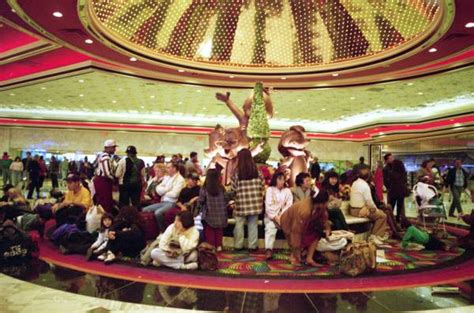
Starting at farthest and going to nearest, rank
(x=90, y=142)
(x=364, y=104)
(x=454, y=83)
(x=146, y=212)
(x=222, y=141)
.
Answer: (x=90, y=142) → (x=364, y=104) → (x=454, y=83) → (x=222, y=141) → (x=146, y=212)

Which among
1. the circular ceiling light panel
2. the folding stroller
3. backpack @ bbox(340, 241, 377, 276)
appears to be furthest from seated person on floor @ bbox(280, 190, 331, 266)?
the circular ceiling light panel

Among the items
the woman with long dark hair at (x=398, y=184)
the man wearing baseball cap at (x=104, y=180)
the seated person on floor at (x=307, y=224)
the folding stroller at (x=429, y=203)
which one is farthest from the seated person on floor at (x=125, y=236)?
the woman with long dark hair at (x=398, y=184)

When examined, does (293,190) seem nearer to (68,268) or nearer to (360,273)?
(360,273)

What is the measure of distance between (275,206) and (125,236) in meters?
2.07

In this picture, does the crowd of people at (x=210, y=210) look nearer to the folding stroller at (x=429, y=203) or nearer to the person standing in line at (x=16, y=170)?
the folding stroller at (x=429, y=203)

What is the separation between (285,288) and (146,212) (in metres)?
2.71

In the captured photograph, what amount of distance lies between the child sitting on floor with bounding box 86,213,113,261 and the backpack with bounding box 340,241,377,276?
2989 millimetres

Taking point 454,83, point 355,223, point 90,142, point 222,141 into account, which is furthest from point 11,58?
point 90,142

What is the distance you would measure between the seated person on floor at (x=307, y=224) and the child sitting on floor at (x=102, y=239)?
2.29m

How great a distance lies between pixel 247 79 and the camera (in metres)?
10.4

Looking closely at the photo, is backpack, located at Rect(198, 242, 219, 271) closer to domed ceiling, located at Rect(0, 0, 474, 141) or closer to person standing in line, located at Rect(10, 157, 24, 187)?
domed ceiling, located at Rect(0, 0, 474, 141)

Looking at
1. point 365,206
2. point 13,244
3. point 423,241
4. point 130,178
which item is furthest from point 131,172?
point 423,241

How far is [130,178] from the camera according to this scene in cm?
675

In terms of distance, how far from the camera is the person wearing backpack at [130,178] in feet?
21.8
